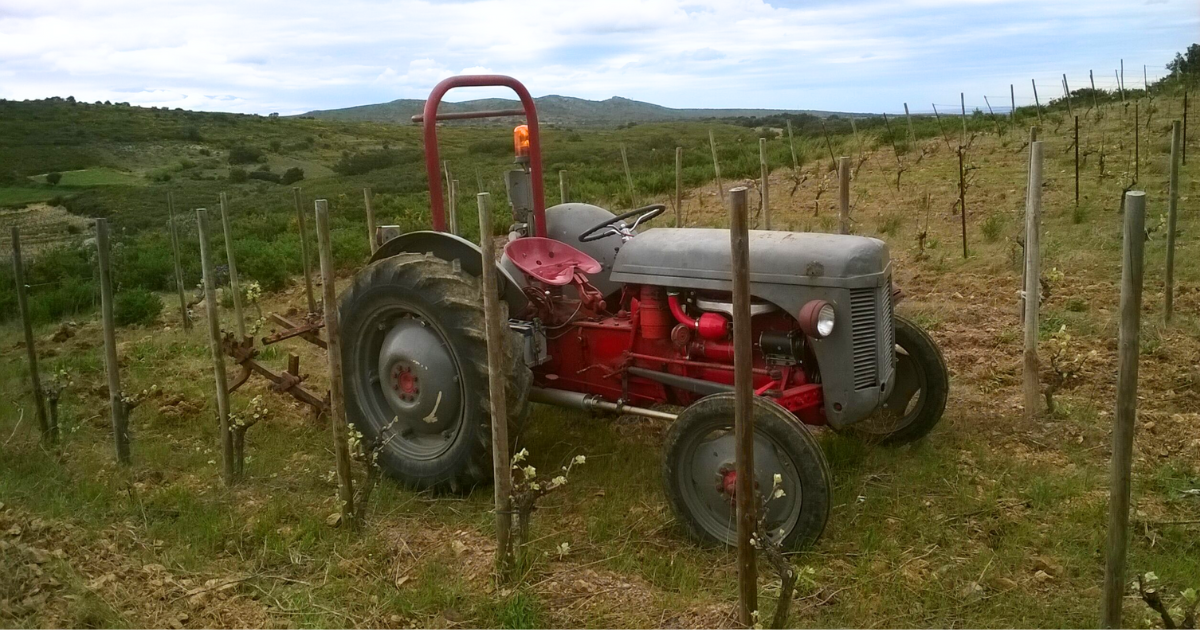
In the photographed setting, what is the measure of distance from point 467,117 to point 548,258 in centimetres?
85

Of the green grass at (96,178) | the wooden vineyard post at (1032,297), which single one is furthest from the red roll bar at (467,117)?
the green grass at (96,178)

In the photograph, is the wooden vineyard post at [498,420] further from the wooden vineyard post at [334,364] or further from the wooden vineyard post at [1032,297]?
the wooden vineyard post at [1032,297]

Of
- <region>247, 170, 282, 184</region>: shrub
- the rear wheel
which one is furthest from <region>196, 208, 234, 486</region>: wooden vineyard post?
<region>247, 170, 282, 184</region>: shrub

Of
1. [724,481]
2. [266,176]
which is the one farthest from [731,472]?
[266,176]

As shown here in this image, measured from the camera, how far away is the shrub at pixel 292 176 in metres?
22.6

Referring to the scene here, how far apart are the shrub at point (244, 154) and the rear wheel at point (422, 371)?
66.0ft

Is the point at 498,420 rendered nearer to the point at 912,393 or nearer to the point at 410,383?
the point at 410,383

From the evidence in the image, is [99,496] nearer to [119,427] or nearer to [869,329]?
[119,427]

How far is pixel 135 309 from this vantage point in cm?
833

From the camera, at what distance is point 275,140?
1062 inches

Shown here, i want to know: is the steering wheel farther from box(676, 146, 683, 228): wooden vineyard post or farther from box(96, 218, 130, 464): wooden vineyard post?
box(676, 146, 683, 228): wooden vineyard post

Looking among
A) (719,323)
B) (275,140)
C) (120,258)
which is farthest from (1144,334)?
(275,140)

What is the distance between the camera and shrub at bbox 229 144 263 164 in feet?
73.5

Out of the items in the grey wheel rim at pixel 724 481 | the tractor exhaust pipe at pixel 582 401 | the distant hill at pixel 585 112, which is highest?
the distant hill at pixel 585 112
